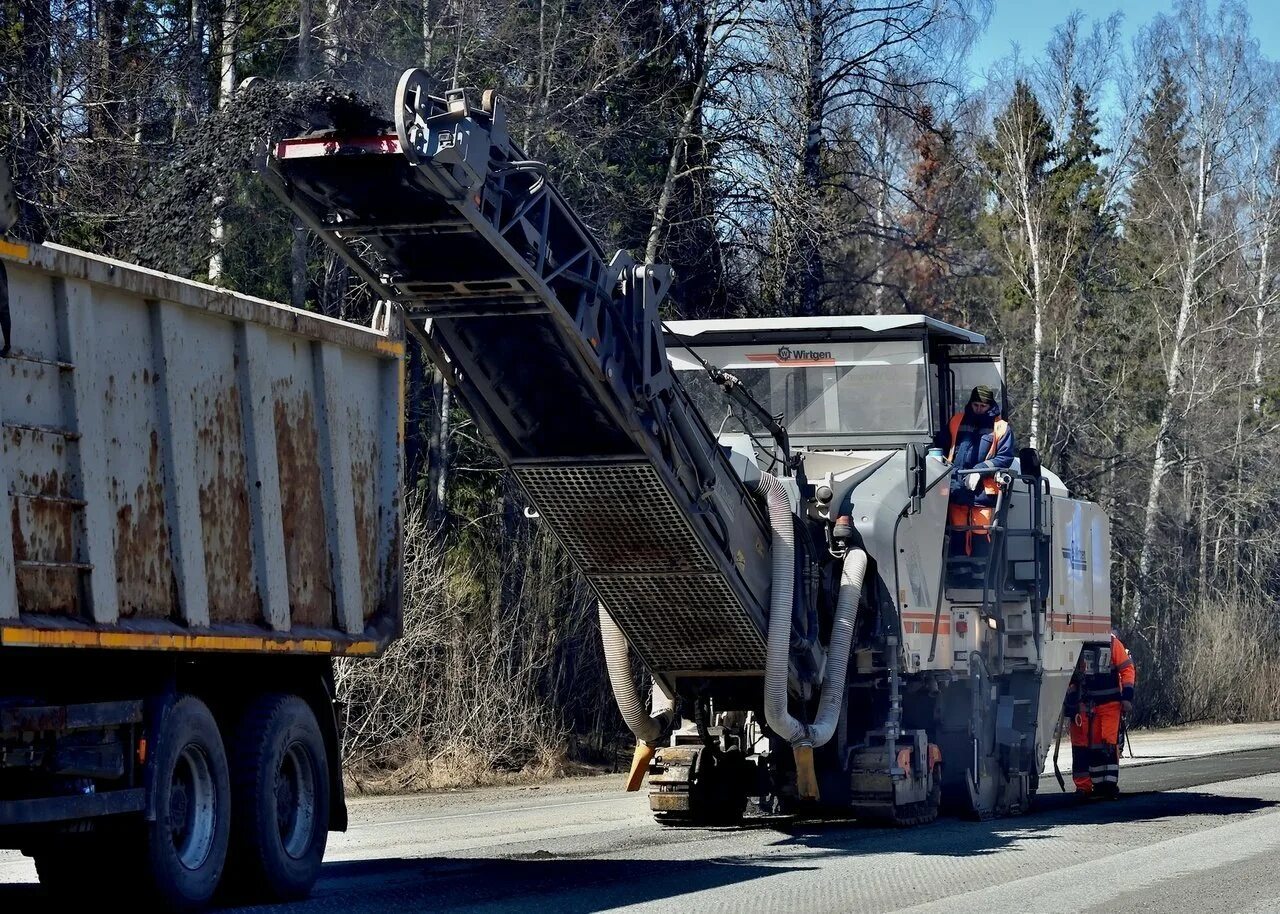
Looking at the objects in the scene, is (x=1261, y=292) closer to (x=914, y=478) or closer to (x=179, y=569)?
(x=914, y=478)

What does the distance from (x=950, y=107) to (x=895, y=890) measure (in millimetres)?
17744

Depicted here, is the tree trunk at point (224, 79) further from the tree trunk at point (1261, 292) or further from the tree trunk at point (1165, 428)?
the tree trunk at point (1261, 292)

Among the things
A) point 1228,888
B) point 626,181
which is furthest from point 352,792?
point 1228,888

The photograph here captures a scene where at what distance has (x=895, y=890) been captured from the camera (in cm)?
961

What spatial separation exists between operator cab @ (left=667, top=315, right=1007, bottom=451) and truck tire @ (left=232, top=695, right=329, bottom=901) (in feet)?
17.5

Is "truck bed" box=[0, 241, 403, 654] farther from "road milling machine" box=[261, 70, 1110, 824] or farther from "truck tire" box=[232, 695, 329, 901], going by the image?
"road milling machine" box=[261, 70, 1110, 824]

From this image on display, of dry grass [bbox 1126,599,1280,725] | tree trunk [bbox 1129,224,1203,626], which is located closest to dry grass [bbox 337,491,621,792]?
dry grass [bbox 1126,599,1280,725]

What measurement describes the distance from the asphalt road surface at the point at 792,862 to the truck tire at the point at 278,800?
0.21 meters

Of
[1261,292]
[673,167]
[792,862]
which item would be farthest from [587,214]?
[1261,292]

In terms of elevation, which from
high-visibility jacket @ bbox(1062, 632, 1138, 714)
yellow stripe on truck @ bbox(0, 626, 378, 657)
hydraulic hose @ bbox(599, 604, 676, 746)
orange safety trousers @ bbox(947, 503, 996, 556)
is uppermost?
orange safety trousers @ bbox(947, 503, 996, 556)

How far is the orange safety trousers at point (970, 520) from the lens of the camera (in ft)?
46.9

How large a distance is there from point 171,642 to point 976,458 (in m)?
8.23

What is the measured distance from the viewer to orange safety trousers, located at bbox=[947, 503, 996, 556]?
46.9 feet

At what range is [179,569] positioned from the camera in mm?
8312
